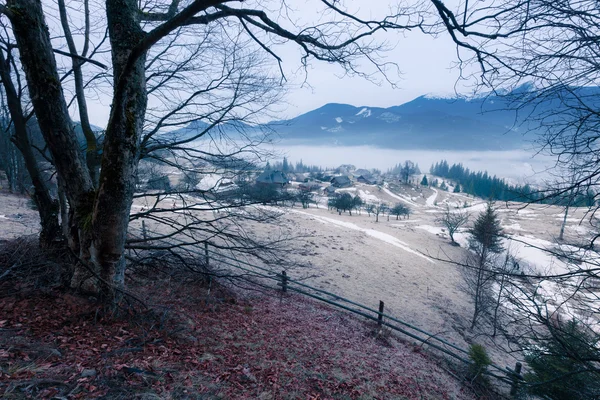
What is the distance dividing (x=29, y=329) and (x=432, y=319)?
46.5ft

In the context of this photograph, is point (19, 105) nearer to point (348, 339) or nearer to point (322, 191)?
point (348, 339)

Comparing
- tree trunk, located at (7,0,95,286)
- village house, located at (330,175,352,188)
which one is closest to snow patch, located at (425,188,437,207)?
village house, located at (330,175,352,188)

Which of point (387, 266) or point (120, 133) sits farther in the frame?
point (387, 266)

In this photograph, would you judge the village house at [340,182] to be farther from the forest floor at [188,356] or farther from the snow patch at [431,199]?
the forest floor at [188,356]

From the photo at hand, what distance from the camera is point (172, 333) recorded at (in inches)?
164

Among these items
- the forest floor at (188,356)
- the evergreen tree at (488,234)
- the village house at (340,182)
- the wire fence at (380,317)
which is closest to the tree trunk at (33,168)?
the forest floor at (188,356)

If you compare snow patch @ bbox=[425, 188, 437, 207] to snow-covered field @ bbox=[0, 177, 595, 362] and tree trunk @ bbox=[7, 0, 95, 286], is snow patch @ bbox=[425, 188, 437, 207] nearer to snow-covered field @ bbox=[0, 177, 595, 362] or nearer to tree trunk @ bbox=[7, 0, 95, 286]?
snow-covered field @ bbox=[0, 177, 595, 362]

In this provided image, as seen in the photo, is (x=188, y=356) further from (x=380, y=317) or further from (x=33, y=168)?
(x=380, y=317)

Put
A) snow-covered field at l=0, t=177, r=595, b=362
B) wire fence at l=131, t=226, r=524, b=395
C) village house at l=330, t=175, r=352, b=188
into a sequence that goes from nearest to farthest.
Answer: wire fence at l=131, t=226, r=524, b=395, snow-covered field at l=0, t=177, r=595, b=362, village house at l=330, t=175, r=352, b=188

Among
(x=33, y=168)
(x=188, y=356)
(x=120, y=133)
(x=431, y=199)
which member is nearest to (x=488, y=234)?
(x=188, y=356)

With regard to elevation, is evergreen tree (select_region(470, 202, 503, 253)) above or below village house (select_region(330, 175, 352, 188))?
above

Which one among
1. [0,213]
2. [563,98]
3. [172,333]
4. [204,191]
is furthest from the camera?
[0,213]

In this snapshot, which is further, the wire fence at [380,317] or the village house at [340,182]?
the village house at [340,182]

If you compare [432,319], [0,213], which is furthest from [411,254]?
[0,213]
